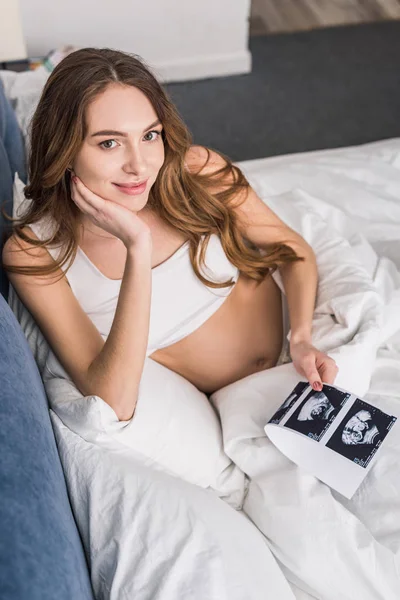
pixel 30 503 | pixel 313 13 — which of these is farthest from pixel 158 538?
pixel 313 13

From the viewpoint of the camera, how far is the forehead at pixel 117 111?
4.67 feet

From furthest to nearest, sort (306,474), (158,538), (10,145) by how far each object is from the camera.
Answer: (10,145) < (306,474) < (158,538)

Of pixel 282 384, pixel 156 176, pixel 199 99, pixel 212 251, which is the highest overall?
pixel 156 176

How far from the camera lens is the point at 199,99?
3588 mm

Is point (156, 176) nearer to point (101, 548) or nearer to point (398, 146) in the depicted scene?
point (101, 548)

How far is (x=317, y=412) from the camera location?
143 cm

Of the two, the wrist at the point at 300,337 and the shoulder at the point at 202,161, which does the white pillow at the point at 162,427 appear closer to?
the wrist at the point at 300,337

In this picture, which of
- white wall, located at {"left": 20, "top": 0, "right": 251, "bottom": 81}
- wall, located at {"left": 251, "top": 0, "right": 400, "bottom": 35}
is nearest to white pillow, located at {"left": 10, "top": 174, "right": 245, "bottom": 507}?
white wall, located at {"left": 20, "top": 0, "right": 251, "bottom": 81}

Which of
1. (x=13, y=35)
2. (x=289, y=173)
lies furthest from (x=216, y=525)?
(x=13, y=35)

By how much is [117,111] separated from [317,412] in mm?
636

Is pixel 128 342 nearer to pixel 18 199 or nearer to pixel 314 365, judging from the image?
pixel 314 365

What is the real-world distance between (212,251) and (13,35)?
129cm

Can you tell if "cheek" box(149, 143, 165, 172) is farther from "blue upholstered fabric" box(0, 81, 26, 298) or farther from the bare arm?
"blue upholstered fabric" box(0, 81, 26, 298)

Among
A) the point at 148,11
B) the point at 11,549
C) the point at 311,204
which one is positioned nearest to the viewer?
the point at 11,549
